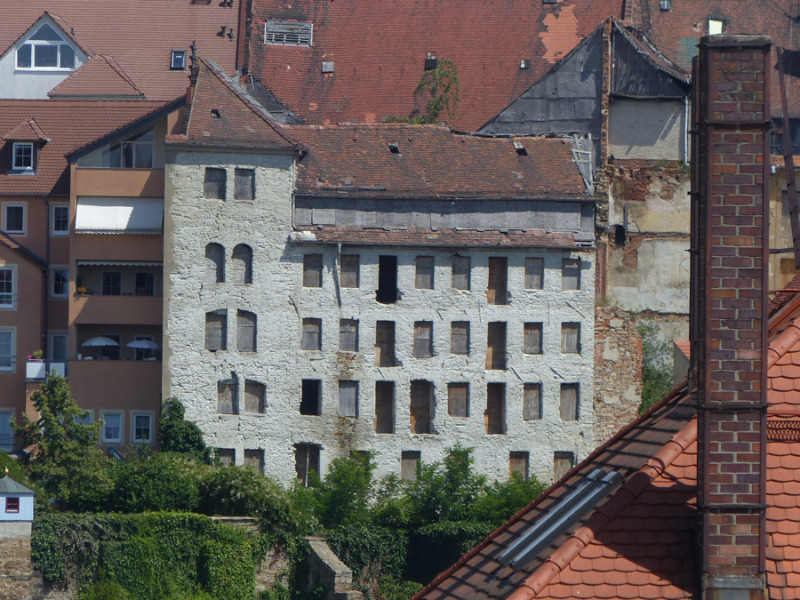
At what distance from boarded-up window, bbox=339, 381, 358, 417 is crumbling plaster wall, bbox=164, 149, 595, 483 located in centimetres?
19

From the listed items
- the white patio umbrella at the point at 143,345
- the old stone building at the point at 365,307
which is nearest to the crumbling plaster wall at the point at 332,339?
the old stone building at the point at 365,307

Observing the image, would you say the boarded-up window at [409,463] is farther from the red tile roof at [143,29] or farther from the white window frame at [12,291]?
the red tile roof at [143,29]

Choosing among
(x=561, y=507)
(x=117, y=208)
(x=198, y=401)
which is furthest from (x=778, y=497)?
(x=117, y=208)

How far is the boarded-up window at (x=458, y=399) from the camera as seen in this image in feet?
155

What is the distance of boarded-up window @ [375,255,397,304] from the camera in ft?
156

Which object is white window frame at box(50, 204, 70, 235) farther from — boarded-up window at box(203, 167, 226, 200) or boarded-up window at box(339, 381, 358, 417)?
boarded-up window at box(339, 381, 358, 417)

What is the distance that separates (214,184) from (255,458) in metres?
8.11

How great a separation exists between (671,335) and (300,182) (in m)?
14.8

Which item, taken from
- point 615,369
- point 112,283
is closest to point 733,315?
point 615,369

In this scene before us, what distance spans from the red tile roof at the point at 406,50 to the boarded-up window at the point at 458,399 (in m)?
16.1

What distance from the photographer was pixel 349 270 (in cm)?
4734

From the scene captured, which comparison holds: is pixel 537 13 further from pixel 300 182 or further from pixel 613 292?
pixel 300 182

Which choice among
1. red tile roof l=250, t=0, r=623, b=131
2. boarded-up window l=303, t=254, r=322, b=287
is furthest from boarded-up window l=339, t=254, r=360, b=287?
red tile roof l=250, t=0, r=623, b=131

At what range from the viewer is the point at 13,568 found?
3947 cm
